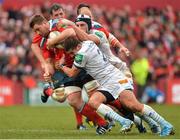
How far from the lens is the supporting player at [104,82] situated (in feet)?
44.4

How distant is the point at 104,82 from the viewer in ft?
45.3

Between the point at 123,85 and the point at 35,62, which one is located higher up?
the point at 123,85

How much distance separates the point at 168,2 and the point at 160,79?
6.76m

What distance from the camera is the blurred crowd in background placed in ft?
94.4

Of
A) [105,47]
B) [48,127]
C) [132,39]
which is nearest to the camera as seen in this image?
[105,47]

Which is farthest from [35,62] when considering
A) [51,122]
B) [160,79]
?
[51,122]

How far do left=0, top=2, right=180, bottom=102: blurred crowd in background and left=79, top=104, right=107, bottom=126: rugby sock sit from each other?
12947 millimetres

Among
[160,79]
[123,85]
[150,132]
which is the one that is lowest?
[160,79]

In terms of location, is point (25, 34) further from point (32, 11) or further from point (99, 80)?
point (99, 80)

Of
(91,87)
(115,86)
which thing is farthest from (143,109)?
(91,87)

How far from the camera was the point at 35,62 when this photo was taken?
95.8 ft

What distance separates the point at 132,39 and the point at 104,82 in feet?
60.4

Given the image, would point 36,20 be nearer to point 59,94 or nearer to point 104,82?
point 59,94

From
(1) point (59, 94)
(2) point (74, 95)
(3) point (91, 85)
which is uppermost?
(3) point (91, 85)
